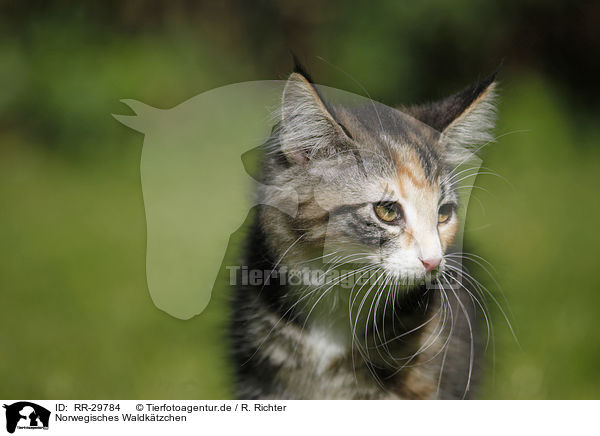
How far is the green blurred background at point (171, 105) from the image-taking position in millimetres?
1799

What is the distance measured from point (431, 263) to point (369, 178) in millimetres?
230

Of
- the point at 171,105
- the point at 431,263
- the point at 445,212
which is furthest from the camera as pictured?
the point at 171,105

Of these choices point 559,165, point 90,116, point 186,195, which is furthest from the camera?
point 559,165

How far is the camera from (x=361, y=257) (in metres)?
1.41

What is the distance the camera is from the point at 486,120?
1591 millimetres

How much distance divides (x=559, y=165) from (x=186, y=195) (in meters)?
1.25

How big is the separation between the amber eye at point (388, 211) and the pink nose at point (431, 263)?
108 mm

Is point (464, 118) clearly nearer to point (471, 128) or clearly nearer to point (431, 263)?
point (471, 128)

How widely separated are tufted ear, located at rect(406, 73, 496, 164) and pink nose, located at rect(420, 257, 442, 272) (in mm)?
286
